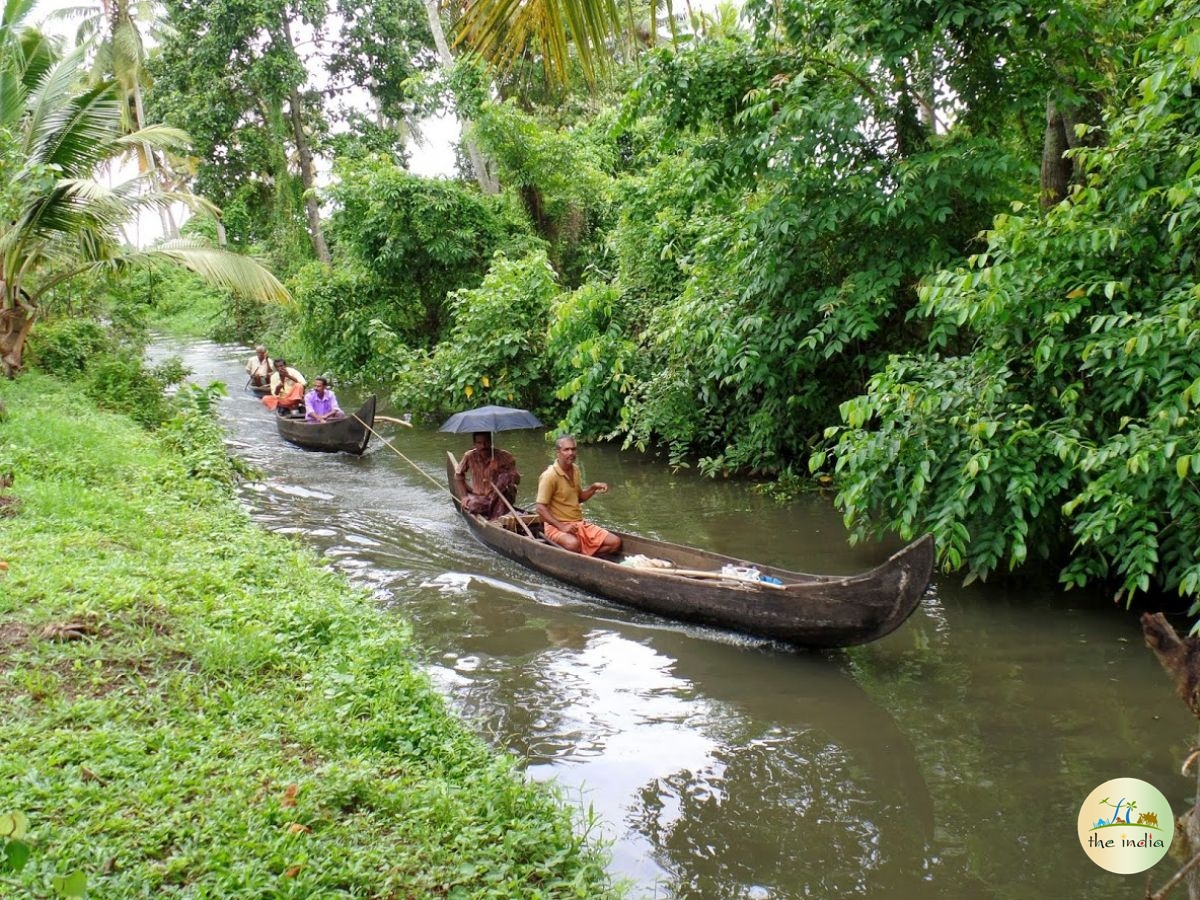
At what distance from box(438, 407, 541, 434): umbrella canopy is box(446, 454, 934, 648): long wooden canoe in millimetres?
1396

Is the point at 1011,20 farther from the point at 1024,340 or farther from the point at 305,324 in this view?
the point at 305,324

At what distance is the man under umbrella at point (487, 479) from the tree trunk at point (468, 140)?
10.4 metres

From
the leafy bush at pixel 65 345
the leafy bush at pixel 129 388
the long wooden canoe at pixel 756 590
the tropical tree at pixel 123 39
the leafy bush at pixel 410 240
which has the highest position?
the tropical tree at pixel 123 39

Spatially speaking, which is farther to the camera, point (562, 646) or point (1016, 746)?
point (562, 646)

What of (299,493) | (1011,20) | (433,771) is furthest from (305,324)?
(433,771)

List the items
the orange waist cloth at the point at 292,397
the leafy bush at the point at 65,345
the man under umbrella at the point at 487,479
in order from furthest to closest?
the orange waist cloth at the point at 292,397 → the leafy bush at the point at 65,345 → the man under umbrella at the point at 487,479

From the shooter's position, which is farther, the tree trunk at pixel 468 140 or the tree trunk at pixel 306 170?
the tree trunk at pixel 306 170

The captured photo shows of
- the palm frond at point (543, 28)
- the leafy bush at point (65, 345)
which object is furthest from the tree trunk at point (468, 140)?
the palm frond at point (543, 28)

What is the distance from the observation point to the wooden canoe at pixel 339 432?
45.4 feet

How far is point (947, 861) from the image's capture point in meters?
4.26

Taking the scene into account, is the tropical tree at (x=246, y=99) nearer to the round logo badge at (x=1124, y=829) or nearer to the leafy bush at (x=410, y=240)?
the leafy bush at (x=410, y=240)

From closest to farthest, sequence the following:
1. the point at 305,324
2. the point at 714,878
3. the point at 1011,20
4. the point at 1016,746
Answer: the point at 714,878
the point at 1016,746
the point at 1011,20
the point at 305,324

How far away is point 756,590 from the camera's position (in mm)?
6461

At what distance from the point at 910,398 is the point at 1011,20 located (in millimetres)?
3465
